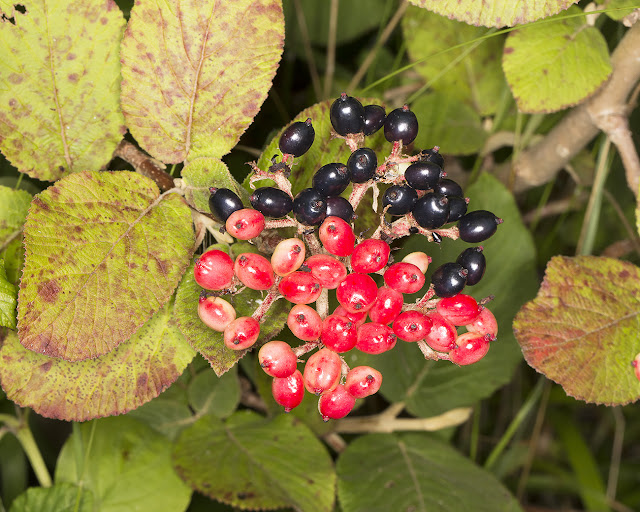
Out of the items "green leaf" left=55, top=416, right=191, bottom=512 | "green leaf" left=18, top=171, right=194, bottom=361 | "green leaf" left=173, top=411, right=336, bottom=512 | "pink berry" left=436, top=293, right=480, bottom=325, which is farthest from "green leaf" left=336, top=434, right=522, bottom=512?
"green leaf" left=18, top=171, right=194, bottom=361

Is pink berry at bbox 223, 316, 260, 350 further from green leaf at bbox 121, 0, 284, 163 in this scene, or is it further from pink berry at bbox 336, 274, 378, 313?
green leaf at bbox 121, 0, 284, 163

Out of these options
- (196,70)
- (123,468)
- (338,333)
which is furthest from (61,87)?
(123,468)

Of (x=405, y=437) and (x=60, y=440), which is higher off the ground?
(x=405, y=437)

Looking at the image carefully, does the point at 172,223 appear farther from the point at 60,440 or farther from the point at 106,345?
the point at 60,440

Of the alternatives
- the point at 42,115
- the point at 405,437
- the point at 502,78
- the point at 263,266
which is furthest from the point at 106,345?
the point at 502,78

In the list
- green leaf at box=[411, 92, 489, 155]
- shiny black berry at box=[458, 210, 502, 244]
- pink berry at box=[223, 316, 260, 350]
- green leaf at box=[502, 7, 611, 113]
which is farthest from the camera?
green leaf at box=[411, 92, 489, 155]

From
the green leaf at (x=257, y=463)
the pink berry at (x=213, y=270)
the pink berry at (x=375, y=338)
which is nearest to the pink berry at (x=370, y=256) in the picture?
the pink berry at (x=375, y=338)
